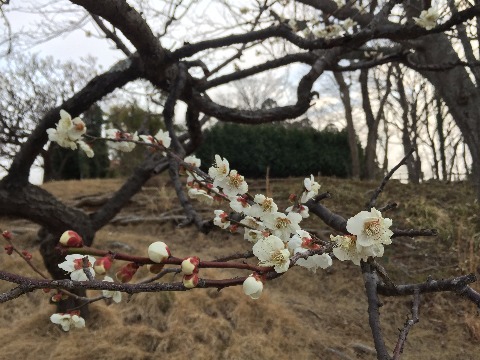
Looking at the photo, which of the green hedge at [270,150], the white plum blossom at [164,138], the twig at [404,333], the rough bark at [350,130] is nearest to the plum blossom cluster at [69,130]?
the white plum blossom at [164,138]

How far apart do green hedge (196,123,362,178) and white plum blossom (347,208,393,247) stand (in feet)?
28.3

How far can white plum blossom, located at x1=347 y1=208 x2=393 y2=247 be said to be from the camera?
840 millimetres

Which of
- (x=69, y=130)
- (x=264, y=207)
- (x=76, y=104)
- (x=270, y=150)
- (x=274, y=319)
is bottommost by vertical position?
(x=274, y=319)

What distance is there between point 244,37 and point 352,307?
97.5 inches

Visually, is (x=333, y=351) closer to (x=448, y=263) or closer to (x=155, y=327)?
(x=155, y=327)

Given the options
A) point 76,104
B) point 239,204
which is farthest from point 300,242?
point 76,104

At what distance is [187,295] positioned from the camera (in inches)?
131

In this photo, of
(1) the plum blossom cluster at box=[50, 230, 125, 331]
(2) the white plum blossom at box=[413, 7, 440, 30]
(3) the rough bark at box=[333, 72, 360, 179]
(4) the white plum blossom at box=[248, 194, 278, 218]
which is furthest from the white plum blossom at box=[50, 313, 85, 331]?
(3) the rough bark at box=[333, 72, 360, 179]

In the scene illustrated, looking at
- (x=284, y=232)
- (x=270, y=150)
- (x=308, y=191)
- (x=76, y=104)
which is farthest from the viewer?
(x=270, y=150)

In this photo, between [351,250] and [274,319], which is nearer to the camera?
[351,250]

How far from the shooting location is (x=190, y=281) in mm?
695

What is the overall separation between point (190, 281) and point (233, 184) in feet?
2.46

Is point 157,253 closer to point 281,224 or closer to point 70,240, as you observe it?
point 70,240

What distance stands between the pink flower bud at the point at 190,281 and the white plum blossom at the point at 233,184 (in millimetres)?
723
